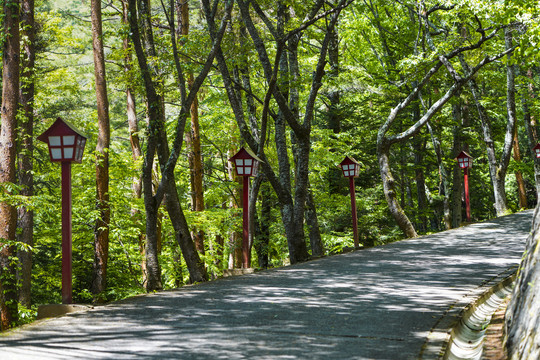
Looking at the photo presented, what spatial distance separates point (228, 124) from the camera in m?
21.4

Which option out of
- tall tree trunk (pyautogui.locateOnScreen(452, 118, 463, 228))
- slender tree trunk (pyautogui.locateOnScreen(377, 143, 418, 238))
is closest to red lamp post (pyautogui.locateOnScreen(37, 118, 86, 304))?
slender tree trunk (pyautogui.locateOnScreen(377, 143, 418, 238))

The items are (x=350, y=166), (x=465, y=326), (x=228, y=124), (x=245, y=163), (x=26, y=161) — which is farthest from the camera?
(x=228, y=124)

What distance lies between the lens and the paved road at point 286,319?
440 centimetres

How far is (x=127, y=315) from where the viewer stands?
600 centimetres

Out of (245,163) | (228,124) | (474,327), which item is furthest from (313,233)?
(474,327)

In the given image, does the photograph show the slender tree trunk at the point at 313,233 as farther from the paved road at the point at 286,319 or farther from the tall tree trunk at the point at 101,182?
the tall tree trunk at the point at 101,182

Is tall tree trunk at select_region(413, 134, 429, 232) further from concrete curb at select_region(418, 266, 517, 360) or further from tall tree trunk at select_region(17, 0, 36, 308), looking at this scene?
concrete curb at select_region(418, 266, 517, 360)

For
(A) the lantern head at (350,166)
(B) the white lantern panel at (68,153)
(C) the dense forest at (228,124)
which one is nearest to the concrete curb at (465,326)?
(B) the white lantern panel at (68,153)

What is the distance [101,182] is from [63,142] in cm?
952

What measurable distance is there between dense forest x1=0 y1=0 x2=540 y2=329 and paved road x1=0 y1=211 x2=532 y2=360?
358cm

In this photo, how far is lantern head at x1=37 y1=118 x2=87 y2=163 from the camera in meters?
6.98

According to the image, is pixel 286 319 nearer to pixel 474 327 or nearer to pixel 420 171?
pixel 474 327

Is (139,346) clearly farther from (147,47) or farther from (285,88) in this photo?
(285,88)

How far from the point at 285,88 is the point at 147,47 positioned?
329cm
